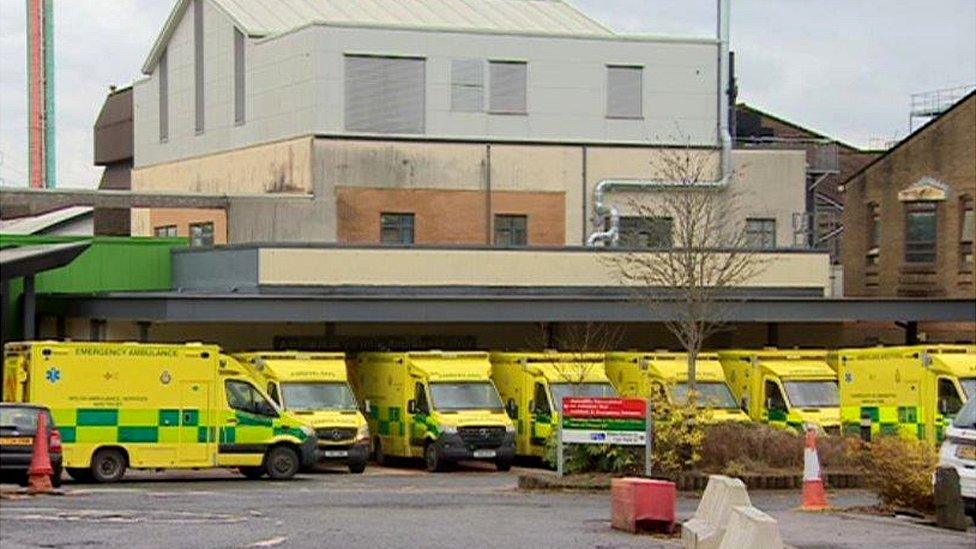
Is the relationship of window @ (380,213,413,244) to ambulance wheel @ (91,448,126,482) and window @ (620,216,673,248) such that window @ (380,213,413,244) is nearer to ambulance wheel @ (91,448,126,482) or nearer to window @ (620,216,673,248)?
window @ (620,216,673,248)

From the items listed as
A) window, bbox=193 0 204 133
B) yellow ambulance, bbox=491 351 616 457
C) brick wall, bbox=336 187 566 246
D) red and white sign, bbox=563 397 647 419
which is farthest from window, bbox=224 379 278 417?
window, bbox=193 0 204 133

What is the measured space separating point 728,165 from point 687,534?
41012 millimetres

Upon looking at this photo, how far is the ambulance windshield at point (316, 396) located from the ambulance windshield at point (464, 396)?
6.79 feet

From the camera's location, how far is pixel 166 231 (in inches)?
2594

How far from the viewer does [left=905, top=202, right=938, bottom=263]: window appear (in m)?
59.9

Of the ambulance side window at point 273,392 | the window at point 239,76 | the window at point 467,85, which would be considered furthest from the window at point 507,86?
the ambulance side window at point 273,392

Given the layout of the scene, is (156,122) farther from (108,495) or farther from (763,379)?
(108,495)

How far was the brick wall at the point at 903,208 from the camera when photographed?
58312 mm

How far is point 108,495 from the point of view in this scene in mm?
30609

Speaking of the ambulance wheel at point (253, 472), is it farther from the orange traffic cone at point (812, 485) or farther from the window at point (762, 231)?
the window at point (762, 231)

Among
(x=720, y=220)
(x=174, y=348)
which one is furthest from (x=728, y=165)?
(x=174, y=348)

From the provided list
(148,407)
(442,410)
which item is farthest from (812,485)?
(442,410)

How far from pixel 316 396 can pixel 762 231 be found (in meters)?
22.4

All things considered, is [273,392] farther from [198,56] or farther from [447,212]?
[198,56]
